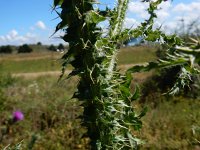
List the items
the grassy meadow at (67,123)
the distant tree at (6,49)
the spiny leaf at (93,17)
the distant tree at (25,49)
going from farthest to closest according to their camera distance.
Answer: the distant tree at (6,49) → the distant tree at (25,49) → the grassy meadow at (67,123) → the spiny leaf at (93,17)

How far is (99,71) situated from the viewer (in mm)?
1686

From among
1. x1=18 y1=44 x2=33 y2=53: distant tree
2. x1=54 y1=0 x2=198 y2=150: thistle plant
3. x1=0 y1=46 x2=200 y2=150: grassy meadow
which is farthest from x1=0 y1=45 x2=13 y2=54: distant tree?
x1=54 y1=0 x2=198 y2=150: thistle plant

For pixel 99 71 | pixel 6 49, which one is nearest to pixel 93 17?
→ pixel 99 71

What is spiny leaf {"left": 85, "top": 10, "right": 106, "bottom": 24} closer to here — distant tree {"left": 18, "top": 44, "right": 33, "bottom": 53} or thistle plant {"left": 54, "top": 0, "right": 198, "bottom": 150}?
thistle plant {"left": 54, "top": 0, "right": 198, "bottom": 150}

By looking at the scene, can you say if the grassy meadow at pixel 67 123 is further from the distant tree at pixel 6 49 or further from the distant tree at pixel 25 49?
the distant tree at pixel 6 49

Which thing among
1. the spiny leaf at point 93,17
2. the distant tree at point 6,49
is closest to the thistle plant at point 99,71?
the spiny leaf at point 93,17

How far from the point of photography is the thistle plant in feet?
5.28

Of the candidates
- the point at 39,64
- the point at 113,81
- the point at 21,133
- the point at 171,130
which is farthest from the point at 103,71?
the point at 39,64

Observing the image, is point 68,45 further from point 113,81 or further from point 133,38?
point 133,38

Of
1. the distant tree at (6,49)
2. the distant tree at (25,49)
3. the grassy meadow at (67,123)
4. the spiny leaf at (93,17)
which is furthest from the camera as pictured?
the distant tree at (6,49)

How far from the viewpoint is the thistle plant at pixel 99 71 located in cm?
161

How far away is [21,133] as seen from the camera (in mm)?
10000

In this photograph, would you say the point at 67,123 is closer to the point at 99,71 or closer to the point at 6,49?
the point at 99,71

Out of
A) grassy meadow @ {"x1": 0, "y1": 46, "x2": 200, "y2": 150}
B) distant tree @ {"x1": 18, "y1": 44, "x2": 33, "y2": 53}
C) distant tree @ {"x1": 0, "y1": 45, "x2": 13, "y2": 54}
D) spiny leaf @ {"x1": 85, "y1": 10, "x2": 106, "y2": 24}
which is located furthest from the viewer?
distant tree @ {"x1": 0, "y1": 45, "x2": 13, "y2": 54}
